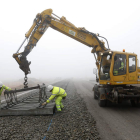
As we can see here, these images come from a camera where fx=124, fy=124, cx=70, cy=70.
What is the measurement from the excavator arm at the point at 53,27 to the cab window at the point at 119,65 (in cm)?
193

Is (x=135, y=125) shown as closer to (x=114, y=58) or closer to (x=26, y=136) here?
(x=114, y=58)

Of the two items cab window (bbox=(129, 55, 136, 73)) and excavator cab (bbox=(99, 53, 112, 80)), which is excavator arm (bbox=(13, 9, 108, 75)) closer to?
excavator cab (bbox=(99, 53, 112, 80))

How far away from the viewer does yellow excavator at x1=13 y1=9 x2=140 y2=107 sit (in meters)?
6.29

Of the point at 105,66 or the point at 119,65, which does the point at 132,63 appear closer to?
the point at 119,65

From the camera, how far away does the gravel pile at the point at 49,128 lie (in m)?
3.63

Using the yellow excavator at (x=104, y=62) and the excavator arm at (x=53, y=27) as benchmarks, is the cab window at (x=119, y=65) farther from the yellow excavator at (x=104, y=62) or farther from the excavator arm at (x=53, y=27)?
the excavator arm at (x=53, y=27)

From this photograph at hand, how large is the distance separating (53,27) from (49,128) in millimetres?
6231

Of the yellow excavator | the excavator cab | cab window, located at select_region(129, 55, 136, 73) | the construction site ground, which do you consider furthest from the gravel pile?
cab window, located at select_region(129, 55, 136, 73)

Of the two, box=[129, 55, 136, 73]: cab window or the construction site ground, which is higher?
box=[129, 55, 136, 73]: cab window

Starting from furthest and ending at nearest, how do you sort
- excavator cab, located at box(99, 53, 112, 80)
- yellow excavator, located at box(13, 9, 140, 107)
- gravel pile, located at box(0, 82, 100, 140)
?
1. excavator cab, located at box(99, 53, 112, 80)
2. yellow excavator, located at box(13, 9, 140, 107)
3. gravel pile, located at box(0, 82, 100, 140)

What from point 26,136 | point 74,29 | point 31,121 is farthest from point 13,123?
point 74,29

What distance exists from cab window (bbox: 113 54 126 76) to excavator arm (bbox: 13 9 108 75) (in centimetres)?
193

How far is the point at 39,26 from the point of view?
769cm

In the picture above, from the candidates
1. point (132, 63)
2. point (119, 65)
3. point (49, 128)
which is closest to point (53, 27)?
point (119, 65)
